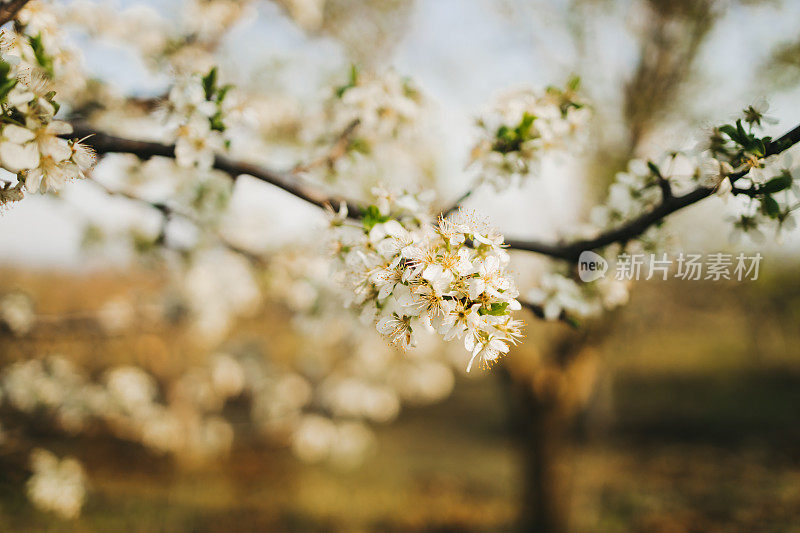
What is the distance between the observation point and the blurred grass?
6039mm

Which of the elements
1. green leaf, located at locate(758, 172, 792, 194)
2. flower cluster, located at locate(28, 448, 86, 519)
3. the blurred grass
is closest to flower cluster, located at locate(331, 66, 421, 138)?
green leaf, located at locate(758, 172, 792, 194)

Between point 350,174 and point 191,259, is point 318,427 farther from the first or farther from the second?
point 350,174

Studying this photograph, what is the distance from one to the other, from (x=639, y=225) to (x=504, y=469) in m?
8.62

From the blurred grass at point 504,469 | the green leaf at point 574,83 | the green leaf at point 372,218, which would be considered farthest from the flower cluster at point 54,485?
the green leaf at point 574,83

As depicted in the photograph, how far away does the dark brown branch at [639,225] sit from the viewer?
1335mm

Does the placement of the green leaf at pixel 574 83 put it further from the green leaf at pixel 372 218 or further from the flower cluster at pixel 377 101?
the green leaf at pixel 372 218

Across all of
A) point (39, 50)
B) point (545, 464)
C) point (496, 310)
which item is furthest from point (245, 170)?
point (545, 464)

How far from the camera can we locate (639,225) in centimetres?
155

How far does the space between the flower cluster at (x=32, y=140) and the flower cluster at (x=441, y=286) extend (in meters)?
0.81

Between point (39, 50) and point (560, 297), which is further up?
point (39, 50)

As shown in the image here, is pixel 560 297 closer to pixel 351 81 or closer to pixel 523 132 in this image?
pixel 523 132

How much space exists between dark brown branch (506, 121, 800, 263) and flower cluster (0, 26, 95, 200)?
1389mm

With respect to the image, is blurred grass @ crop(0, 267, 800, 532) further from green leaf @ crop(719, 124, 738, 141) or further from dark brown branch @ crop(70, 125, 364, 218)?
green leaf @ crop(719, 124, 738, 141)

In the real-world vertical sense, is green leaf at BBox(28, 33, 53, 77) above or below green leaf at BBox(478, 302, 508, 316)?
above
